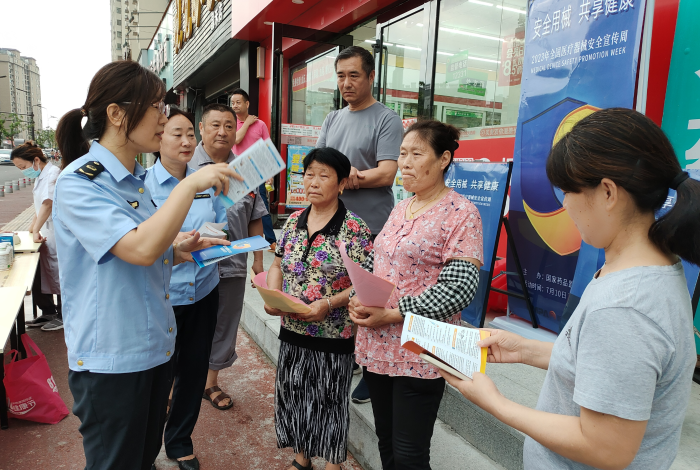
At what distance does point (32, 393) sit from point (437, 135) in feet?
10.3

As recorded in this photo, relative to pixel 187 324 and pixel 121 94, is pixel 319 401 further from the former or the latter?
pixel 121 94

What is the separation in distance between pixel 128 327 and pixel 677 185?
1544mm

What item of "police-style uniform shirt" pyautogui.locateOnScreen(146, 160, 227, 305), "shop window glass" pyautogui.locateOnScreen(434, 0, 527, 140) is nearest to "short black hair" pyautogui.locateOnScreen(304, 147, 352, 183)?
"police-style uniform shirt" pyautogui.locateOnScreen(146, 160, 227, 305)

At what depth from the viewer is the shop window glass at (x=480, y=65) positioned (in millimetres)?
4145

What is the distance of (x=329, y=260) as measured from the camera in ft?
7.30

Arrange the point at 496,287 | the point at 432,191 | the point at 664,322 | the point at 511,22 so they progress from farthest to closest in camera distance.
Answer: the point at 511,22, the point at 496,287, the point at 432,191, the point at 664,322

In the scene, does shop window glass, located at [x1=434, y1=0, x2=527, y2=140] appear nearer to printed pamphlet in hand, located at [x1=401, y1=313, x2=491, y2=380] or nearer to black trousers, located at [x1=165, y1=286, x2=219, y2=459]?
black trousers, located at [x1=165, y1=286, x2=219, y2=459]

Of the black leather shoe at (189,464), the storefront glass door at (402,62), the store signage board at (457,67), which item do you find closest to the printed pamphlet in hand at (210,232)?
the black leather shoe at (189,464)

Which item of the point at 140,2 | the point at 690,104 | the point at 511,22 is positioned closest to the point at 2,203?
the point at 140,2

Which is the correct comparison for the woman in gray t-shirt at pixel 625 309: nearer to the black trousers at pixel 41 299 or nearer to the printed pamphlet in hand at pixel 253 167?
the printed pamphlet in hand at pixel 253 167

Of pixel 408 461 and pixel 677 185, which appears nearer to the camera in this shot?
pixel 677 185

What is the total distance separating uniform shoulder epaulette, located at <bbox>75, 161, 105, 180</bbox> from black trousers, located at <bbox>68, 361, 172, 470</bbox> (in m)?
0.64

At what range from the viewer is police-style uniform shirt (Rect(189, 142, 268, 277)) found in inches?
119

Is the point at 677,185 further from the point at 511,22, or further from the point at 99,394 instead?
the point at 511,22
